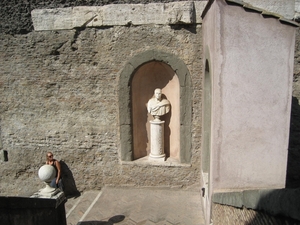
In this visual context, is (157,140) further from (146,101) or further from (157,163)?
(146,101)

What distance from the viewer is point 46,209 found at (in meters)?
3.63

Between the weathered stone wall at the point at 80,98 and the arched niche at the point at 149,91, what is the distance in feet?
0.41

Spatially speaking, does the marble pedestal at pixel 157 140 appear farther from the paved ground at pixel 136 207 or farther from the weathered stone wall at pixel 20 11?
the weathered stone wall at pixel 20 11

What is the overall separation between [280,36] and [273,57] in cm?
27

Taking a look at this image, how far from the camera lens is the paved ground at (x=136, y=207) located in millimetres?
5059

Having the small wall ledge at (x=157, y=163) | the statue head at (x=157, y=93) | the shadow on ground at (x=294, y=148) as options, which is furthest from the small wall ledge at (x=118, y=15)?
the small wall ledge at (x=157, y=163)

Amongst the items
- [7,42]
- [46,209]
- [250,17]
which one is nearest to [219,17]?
[250,17]

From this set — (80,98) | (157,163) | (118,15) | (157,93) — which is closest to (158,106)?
(157,93)

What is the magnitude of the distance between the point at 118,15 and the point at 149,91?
1803 millimetres

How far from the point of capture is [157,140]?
6203mm

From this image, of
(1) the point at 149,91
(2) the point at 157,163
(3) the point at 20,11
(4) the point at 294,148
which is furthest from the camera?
(1) the point at 149,91

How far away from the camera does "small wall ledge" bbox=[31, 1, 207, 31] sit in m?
5.39

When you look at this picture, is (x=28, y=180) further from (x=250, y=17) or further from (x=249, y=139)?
(x=250, y=17)

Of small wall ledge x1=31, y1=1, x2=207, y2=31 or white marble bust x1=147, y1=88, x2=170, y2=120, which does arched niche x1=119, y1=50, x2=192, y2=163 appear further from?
small wall ledge x1=31, y1=1, x2=207, y2=31
